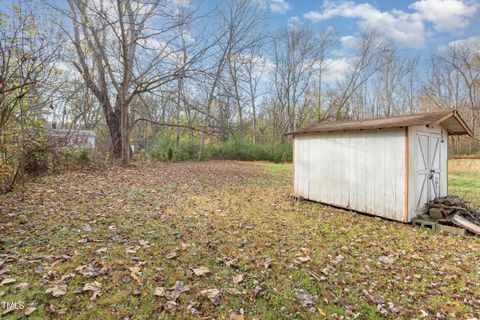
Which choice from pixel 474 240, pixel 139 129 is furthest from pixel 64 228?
pixel 139 129

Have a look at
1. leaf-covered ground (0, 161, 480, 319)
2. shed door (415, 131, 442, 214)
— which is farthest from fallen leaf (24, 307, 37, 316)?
shed door (415, 131, 442, 214)

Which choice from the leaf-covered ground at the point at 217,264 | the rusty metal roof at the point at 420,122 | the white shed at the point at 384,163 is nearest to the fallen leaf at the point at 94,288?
the leaf-covered ground at the point at 217,264

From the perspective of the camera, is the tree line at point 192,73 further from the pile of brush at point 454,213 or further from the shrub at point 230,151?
the pile of brush at point 454,213

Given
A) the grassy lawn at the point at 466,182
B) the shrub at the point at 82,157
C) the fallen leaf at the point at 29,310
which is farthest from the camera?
the shrub at the point at 82,157

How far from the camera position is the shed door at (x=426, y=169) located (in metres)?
5.09

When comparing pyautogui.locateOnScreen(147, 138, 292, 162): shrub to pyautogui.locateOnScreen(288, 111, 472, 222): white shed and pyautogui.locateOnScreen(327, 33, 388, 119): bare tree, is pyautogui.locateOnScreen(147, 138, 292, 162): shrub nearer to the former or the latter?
pyautogui.locateOnScreen(327, 33, 388, 119): bare tree

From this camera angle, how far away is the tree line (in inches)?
226

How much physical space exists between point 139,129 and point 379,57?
2596 cm

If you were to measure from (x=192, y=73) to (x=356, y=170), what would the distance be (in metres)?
6.89

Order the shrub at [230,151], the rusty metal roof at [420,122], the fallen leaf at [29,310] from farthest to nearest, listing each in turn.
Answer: the shrub at [230,151]
the rusty metal roof at [420,122]
the fallen leaf at [29,310]

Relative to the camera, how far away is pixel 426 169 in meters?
5.32

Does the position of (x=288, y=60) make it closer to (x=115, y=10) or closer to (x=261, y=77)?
(x=261, y=77)

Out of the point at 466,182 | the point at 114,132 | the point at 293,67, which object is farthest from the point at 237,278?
the point at 293,67

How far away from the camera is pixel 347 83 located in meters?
23.6
